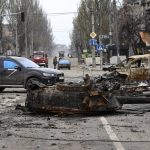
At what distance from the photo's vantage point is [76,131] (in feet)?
37.2

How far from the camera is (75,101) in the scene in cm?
1409

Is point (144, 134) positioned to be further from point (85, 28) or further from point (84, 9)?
point (85, 28)

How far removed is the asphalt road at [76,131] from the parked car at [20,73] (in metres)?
8.28

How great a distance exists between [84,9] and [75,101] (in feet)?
234

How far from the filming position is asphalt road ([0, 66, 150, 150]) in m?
9.48

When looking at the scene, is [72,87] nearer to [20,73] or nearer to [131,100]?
[131,100]

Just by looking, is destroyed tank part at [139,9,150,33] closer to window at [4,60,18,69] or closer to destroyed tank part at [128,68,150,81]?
destroyed tank part at [128,68,150,81]

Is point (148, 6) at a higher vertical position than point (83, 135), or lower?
higher

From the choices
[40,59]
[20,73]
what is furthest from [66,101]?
[40,59]

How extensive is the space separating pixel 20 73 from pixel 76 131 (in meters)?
13.4

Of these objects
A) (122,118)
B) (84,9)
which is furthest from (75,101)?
(84,9)

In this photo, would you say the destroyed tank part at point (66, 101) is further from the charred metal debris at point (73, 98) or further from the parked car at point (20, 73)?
the parked car at point (20, 73)

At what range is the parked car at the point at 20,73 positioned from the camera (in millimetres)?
24098

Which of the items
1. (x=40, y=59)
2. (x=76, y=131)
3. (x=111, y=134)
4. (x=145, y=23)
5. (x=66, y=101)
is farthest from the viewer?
(x=40, y=59)
